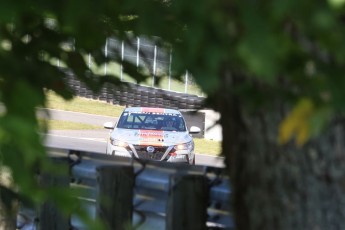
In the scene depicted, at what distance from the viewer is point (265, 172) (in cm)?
208

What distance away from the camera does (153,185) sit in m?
3.33

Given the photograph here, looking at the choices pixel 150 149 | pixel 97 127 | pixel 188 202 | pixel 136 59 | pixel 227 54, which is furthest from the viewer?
A: pixel 97 127

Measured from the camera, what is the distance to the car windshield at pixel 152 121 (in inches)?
702

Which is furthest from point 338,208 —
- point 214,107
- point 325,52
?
point 325,52

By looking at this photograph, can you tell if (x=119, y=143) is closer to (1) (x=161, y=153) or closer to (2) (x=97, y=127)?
(1) (x=161, y=153)

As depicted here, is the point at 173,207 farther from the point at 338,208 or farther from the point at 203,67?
the point at 203,67

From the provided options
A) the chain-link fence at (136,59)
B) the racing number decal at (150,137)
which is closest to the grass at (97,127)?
the racing number decal at (150,137)

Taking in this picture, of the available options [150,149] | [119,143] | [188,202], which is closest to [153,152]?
[150,149]

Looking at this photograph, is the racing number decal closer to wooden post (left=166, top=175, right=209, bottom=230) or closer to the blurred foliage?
wooden post (left=166, top=175, right=209, bottom=230)

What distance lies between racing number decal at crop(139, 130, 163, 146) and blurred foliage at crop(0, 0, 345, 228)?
15.4 m

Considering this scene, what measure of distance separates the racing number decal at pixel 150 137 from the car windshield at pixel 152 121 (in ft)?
0.95

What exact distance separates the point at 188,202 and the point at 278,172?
1157mm

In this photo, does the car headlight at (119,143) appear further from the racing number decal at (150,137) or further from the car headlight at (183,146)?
the car headlight at (183,146)

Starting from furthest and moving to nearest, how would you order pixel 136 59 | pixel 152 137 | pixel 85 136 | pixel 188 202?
pixel 85 136, pixel 152 137, pixel 188 202, pixel 136 59
